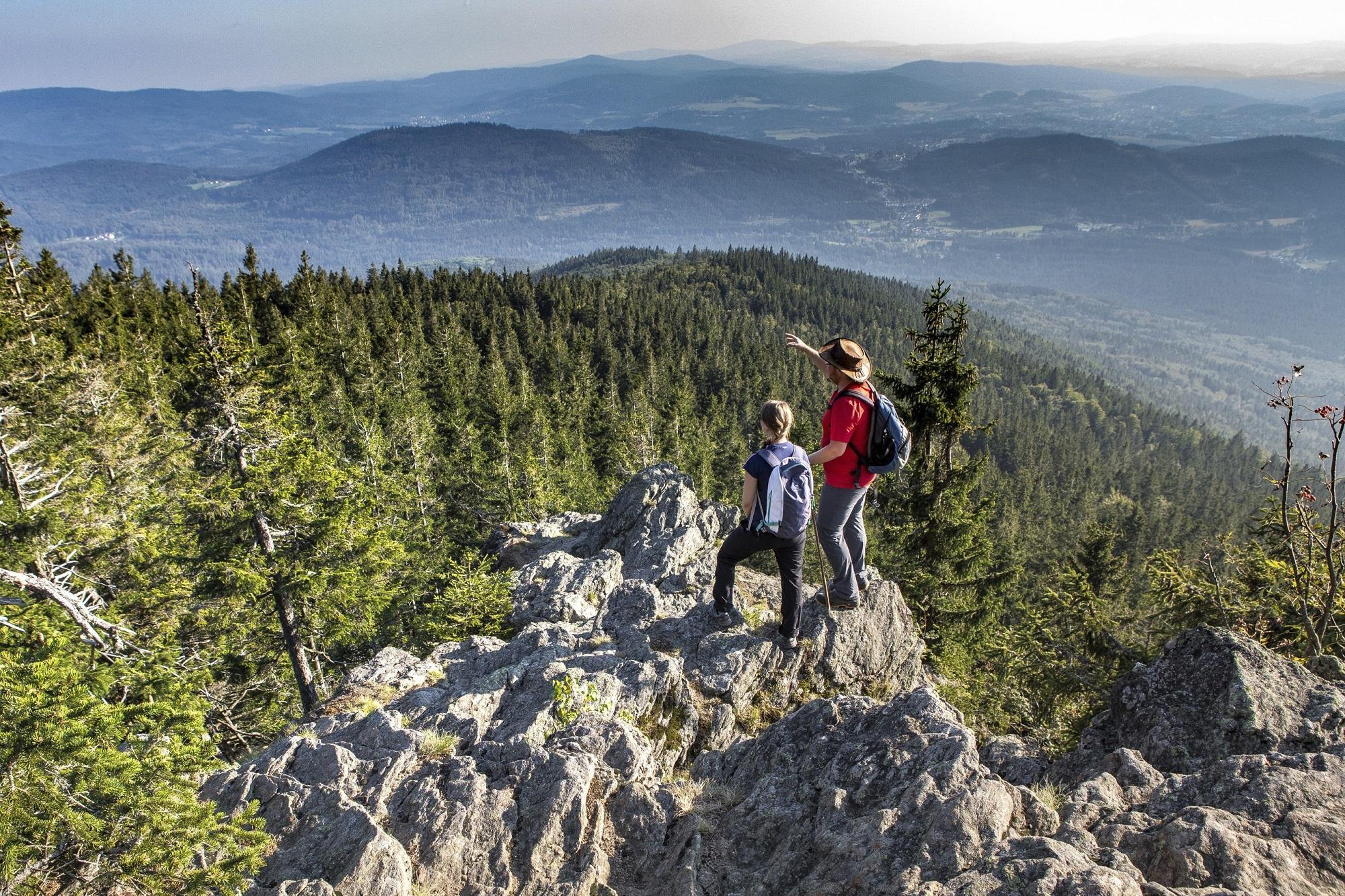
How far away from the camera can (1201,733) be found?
6688 mm

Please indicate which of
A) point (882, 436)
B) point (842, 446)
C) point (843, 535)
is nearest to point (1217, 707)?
point (882, 436)

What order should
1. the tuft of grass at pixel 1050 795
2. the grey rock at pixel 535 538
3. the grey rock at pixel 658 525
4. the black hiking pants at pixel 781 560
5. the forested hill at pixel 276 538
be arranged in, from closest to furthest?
the tuft of grass at pixel 1050 795 < the black hiking pants at pixel 781 560 < the forested hill at pixel 276 538 < the grey rock at pixel 658 525 < the grey rock at pixel 535 538

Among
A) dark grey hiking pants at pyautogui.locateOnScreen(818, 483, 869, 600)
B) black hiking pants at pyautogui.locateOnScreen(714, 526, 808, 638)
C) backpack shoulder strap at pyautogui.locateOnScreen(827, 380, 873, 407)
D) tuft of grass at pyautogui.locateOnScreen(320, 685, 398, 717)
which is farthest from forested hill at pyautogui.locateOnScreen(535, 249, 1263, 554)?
tuft of grass at pyautogui.locateOnScreen(320, 685, 398, 717)

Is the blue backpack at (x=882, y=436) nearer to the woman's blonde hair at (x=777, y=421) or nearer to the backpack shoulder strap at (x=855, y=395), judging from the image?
the backpack shoulder strap at (x=855, y=395)

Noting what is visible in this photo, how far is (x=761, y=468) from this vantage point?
808cm

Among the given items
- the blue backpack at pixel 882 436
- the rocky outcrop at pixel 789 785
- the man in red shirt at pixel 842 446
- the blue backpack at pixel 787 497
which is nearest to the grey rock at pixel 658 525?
the rocky outcrop at pixel 789 785

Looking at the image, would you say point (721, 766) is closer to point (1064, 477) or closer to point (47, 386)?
point (47, 386)

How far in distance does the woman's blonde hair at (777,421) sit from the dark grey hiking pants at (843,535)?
109 centimetres

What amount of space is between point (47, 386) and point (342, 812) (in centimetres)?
2311

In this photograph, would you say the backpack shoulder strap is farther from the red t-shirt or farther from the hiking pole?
the hiking pole

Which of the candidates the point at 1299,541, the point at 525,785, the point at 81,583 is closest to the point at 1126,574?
the point at 1299,541

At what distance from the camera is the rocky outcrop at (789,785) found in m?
5.05

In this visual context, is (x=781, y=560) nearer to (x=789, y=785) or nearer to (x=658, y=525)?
(x=789, y=785)

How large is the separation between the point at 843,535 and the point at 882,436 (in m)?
2.13
